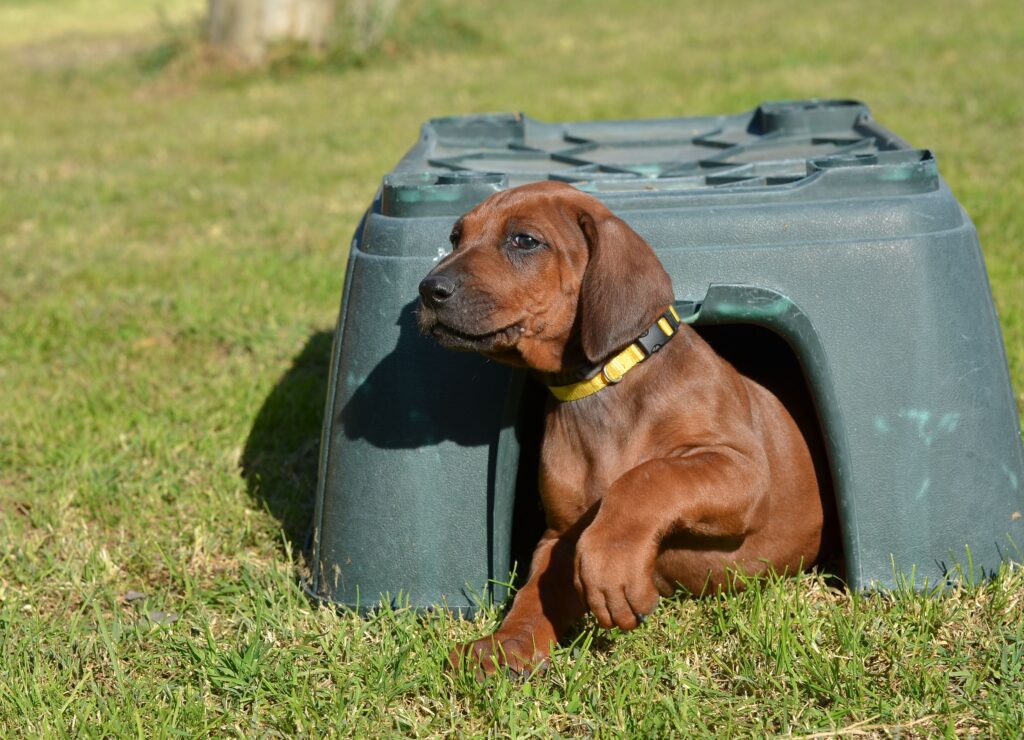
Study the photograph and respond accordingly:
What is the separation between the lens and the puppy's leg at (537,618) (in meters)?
2.68

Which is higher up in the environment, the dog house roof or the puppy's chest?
the dog house roof

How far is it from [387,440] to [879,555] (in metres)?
1.24

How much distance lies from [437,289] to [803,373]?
1.01m

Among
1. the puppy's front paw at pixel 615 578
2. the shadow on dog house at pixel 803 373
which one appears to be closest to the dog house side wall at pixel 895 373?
the shadow on dog house at pixel 803 373

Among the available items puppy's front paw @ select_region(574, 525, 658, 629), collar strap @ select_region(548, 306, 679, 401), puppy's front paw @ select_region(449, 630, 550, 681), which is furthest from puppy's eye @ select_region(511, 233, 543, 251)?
puppy's front paw @ select_region(449, 630, 550, 681)

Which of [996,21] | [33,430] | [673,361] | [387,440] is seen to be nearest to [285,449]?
[33,430]

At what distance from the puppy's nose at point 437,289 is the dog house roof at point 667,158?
1.66 feet

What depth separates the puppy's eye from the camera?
2.70m

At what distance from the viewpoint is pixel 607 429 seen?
2.84 m

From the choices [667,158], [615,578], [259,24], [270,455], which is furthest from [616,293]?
[259,24]

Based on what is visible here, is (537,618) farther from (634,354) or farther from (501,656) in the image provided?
(634,354)

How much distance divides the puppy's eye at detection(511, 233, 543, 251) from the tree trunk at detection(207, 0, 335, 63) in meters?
10.5

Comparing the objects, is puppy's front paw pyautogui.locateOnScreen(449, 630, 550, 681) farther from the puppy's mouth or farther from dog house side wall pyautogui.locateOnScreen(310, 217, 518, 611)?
the puppy's mouth

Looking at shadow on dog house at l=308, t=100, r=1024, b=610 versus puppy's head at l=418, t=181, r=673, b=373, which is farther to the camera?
shadow on dog house at l=308, t=100, r=1024, b=610
